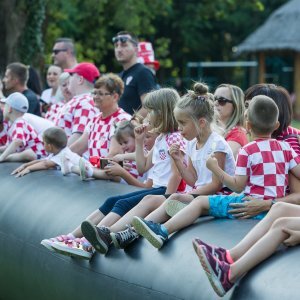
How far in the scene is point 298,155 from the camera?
6.60 meters

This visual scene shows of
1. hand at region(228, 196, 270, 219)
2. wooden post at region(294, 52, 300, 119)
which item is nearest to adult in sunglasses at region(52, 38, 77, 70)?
hand at region(228, 196, 270, 219)

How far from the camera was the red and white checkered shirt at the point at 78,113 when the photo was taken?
400 inches

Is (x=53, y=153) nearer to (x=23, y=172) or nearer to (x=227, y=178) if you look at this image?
(x=23, y=172)

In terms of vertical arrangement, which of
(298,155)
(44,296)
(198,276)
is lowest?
(44,296)

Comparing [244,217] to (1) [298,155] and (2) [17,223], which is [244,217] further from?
(2) [17,223]

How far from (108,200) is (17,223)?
1452mm

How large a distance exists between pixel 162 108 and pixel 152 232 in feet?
5.40

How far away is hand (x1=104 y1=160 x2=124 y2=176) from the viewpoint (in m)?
8.27

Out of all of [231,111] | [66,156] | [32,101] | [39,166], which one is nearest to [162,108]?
[231,111]

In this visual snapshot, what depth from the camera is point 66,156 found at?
356 inches

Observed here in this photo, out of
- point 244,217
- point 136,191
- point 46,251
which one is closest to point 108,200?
point 136,191

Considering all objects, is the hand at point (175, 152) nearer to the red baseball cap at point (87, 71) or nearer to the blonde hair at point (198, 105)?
the blonde hair at point (198, 105)

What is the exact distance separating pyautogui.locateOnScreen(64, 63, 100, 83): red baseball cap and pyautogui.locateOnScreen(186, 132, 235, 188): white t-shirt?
343 cm

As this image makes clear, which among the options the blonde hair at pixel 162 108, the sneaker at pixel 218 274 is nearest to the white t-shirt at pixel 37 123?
the blonde hair at pixel 162 108
